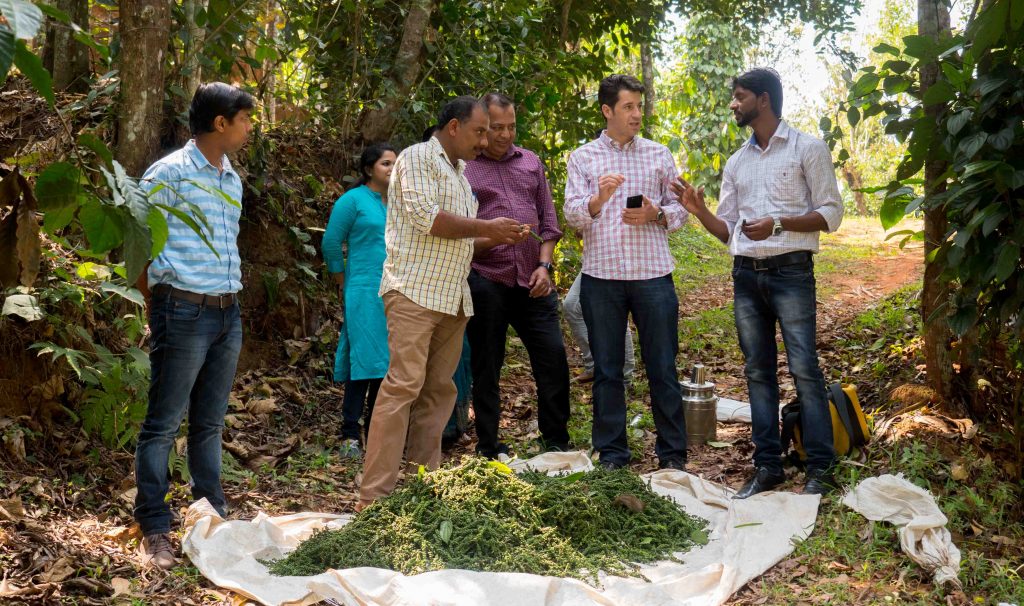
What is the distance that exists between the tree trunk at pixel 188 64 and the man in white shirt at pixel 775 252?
10.0ft

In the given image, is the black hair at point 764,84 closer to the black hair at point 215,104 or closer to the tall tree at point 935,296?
the tall tree at point 935,296

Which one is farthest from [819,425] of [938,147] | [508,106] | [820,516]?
[508,106]

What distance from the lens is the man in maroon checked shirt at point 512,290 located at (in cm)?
487

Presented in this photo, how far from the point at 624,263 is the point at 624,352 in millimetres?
472

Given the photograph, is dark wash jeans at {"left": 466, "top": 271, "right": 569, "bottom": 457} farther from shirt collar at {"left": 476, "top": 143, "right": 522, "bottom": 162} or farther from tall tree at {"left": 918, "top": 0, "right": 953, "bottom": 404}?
tall tree at {"left": 918, "top": 0, "right": 953, "bottom": 404}

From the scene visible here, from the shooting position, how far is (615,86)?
4.70m

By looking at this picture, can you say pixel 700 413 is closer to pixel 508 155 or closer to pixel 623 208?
pixel 623 208

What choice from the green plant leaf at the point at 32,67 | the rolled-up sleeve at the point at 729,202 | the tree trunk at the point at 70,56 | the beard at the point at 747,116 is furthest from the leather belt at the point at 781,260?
the tree trunk at the point at 70,56

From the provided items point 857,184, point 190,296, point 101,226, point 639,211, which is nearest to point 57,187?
point 101,226

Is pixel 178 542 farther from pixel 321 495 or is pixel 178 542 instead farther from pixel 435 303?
pixel 435 303

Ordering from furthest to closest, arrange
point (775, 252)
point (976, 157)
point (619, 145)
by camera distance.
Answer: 1. point (619, 145)
2. point (775, 252)
3. point (976, 157)

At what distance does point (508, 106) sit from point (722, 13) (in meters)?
4.28

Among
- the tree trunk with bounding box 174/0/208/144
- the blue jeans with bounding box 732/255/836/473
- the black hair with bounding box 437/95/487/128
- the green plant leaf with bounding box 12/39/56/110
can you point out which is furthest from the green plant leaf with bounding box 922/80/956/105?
the tree trunk with bounding box 174/0/208/144

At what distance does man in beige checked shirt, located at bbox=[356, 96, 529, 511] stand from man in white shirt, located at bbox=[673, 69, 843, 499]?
1133mm
